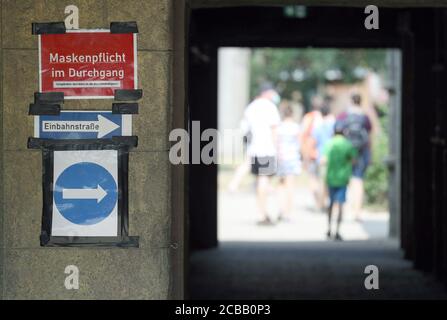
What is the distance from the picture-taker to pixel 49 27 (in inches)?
296

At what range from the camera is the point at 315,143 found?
744 inches

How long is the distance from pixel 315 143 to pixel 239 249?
417 cm

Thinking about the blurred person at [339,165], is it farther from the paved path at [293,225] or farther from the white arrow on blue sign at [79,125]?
the white arrow on blue sign at [79,125]

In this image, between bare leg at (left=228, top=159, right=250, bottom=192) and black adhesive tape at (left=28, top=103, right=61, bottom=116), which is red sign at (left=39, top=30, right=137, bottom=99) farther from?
bare leg at (left=228, top=159, right=250, bottom=192)

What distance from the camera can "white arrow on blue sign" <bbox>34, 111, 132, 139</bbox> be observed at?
7.59 m

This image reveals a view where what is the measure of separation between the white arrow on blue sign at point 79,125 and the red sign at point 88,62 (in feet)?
0.43

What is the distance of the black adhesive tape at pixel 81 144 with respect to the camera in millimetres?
7574

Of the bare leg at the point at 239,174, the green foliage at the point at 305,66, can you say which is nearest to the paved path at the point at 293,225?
the bare leg at the point at 239,174

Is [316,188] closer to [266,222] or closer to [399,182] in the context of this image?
[266,222]

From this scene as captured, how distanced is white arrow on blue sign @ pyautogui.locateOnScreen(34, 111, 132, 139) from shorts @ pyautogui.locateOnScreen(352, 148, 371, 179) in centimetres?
978


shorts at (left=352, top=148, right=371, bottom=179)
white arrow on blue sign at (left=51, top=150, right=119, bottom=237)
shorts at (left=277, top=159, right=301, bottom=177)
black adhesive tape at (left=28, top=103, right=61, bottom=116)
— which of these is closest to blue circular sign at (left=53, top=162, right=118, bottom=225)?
white arrow on blue sign at (left=51, top=150, right=119, bottom=237)

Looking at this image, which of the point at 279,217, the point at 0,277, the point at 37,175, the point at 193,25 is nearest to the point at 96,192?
the point at 37,175

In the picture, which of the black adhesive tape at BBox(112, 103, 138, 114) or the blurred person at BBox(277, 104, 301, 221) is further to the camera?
the blurred person at BBox(277, 104, 301, 221)
